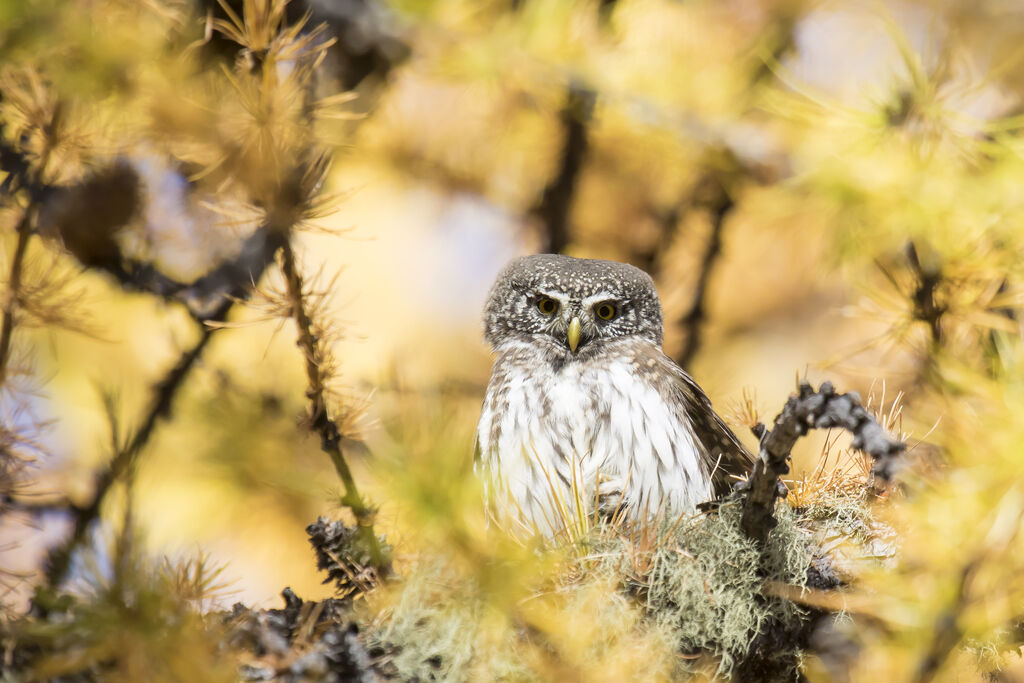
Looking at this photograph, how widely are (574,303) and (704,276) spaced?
3.55ft

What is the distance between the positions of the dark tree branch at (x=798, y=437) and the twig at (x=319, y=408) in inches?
32.0

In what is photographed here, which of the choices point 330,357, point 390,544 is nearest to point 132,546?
point 390,544

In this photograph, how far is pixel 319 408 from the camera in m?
1.85

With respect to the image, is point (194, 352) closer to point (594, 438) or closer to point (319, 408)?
point (319, 408)

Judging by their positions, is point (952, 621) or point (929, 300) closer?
point (952, 621)

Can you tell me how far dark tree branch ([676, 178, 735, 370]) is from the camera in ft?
12.1

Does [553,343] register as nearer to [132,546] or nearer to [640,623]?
[640,623]

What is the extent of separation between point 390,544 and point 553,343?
51.9 inches

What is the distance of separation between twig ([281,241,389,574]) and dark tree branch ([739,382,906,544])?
32.0 inches

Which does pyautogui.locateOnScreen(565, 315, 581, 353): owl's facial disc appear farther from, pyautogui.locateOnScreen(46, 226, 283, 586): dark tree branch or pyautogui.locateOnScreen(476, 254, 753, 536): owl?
pyautogui.locateOnScreen(46, 226, 283, 586): dark tree branch

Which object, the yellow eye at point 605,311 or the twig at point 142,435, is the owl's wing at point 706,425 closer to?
the yellow eye at point 605,311

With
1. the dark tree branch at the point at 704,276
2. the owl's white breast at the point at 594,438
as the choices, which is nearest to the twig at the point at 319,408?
the owl's white breast at the point at 594,438

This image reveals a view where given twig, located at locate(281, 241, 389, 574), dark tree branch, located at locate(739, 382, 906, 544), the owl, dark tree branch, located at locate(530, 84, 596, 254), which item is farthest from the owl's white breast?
dark tree branch, located at locate(530, 84, 596, 254)

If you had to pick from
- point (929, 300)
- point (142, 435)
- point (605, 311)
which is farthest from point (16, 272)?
point (929, 300)
